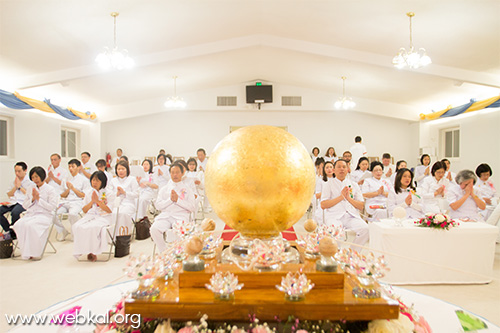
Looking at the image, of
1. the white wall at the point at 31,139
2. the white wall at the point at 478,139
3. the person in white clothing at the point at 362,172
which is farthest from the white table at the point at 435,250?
the white wall at the point at 31,139

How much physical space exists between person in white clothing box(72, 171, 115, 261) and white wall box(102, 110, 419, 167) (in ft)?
26.7

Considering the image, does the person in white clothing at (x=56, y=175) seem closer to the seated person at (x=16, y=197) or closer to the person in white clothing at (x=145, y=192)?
the seated person at (x=16, y=197)

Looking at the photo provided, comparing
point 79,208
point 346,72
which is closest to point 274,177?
point 79,208

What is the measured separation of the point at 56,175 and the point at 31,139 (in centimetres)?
248

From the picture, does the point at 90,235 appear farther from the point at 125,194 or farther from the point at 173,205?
the point at 125,194

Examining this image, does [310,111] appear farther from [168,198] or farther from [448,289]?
[448,289]

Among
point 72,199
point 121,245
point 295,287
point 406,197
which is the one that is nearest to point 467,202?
point 406,197

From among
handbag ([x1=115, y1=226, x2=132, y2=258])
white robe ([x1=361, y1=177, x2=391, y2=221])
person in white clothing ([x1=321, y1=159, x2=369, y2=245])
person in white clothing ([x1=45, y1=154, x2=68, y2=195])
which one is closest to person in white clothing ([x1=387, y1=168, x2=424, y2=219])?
white robe ([x1=361, y1=177, x2=391, y2=221])

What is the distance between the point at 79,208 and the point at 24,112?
13.6 feet

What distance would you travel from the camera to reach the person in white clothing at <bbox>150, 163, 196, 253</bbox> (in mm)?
4543

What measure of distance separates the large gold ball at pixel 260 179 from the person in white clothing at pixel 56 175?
21.8 feet

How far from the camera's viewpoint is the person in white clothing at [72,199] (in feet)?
19.8

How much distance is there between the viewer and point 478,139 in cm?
941

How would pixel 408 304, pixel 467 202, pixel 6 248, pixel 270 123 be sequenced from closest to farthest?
pixel 408 304 < pixel 6 248 < pixel 467 202 < pixel 270 123
